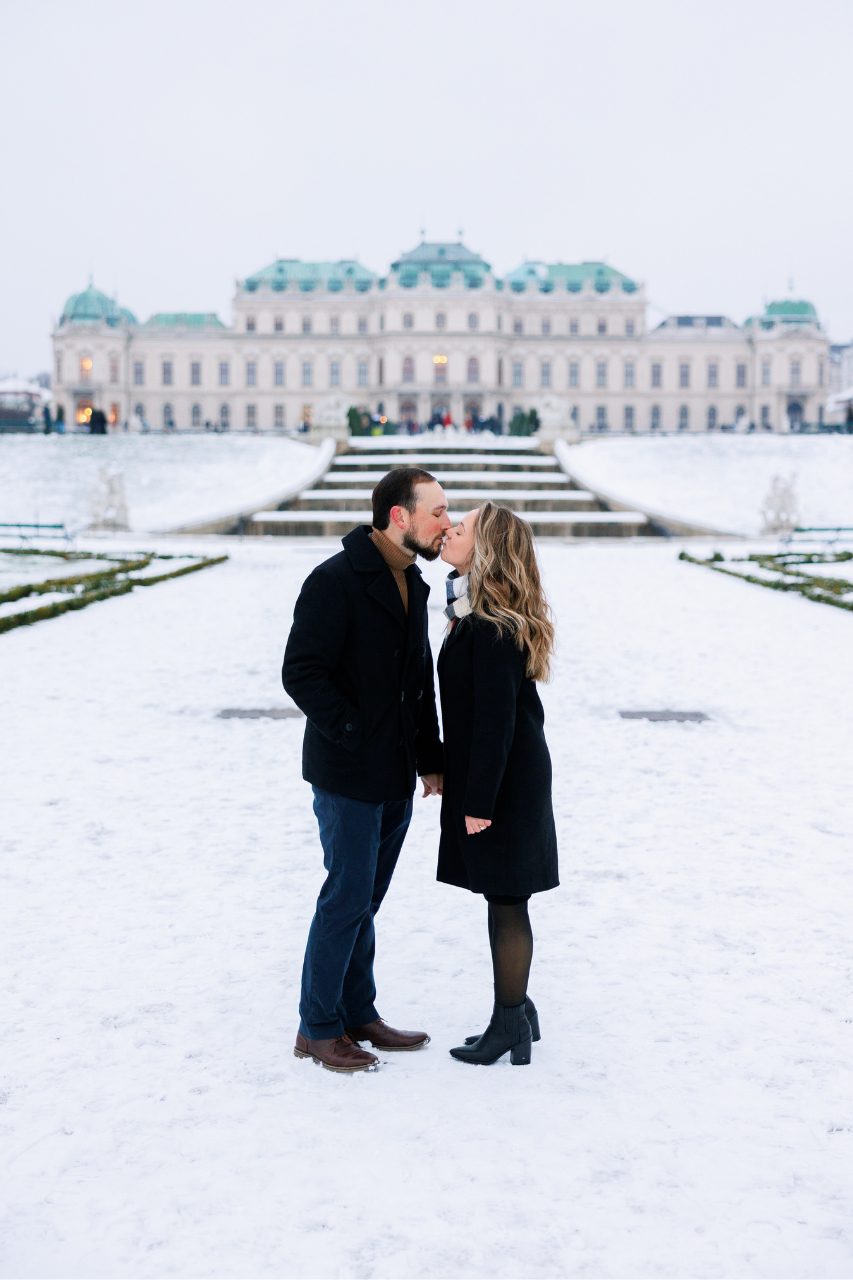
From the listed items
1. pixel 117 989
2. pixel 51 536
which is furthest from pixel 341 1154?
pixel 51 536

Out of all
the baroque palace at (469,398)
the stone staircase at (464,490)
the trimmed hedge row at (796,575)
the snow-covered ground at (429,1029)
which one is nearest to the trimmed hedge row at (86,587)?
the snow-covered ground at (429,1029)

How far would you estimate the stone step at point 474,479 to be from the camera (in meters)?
34.8

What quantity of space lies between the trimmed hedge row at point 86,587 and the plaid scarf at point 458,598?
1000cm

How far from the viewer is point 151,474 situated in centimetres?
3859

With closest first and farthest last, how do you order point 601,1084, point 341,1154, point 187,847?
point 341,1154
point 601,1084
point 187,847

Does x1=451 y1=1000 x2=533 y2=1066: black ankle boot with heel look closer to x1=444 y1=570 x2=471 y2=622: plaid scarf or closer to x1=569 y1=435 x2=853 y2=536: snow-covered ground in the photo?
x1=444 y1=570 x2=471 y2=622: plaid scarf

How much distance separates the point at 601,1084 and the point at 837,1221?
80 centimetres

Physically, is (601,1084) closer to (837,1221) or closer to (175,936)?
(837,1221)

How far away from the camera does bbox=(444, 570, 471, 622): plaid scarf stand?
3.58m

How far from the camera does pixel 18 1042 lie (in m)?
3.71

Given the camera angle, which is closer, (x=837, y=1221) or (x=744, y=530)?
(x=837, y=1221)

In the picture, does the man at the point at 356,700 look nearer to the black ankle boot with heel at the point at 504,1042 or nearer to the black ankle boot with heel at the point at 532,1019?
the black ankle boot with heel at the point at 504,1042

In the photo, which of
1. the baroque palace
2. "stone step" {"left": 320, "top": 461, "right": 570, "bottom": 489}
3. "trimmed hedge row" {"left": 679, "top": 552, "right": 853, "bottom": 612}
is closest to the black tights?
"trimmed hedge row" {"left": 679, "top": 552, "right": 853, "bottom": 612}

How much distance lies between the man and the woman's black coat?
0.12m
